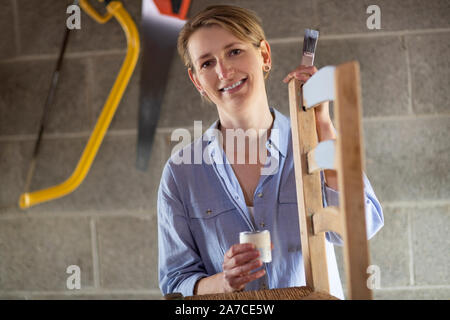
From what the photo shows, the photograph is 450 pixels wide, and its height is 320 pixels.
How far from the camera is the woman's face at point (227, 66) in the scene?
1019 mm

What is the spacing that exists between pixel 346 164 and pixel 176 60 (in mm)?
991

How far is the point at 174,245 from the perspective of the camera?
1022 mm

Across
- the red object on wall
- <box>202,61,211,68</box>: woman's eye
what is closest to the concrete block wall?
the red object on wall

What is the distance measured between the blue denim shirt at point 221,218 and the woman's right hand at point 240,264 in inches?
7.8

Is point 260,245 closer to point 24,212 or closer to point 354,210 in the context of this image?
point 354,210

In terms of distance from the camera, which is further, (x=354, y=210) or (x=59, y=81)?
(x=59, y=81)

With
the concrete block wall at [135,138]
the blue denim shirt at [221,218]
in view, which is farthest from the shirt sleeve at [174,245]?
the concrete block wall at [135,138]

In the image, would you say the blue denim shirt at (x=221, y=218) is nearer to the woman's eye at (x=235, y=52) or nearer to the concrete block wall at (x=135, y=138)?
the woman's eye at (x=235, y=52)

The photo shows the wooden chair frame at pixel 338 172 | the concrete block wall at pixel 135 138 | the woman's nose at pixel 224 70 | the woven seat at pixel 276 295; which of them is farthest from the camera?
the concrete block wall at pixel 135 138

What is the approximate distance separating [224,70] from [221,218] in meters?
0.41

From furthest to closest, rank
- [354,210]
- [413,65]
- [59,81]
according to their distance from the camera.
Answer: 1. [59,81]
2. [413,65]
3. [354,210]

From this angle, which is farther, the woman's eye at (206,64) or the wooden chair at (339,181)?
the woman's eye at (206,64)

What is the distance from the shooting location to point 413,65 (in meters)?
1.33
